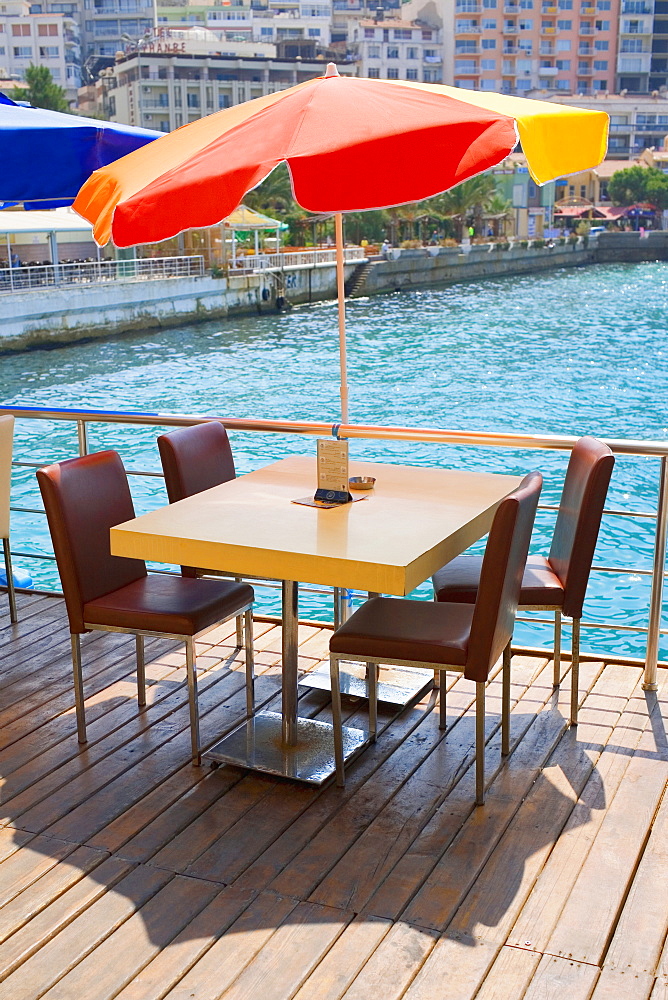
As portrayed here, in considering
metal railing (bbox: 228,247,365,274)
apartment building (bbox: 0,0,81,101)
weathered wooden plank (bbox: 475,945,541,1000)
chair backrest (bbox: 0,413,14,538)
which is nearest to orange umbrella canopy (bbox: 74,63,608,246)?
chair backrest (bbox: 0,413,14,538)

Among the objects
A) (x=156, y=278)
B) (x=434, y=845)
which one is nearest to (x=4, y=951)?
(x=434, y=845)

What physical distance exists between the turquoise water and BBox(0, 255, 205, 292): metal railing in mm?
1833

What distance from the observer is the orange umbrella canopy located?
90.8 inches

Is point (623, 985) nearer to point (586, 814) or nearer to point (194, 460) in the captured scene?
point (586, 814)

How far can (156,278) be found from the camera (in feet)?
97.2

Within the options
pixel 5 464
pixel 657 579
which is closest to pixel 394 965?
pixel 657 579

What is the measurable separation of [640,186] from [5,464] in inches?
2807

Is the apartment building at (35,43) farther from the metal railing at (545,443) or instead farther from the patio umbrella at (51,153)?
the metal railing at (545,443)

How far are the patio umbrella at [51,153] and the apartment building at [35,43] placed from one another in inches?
3239

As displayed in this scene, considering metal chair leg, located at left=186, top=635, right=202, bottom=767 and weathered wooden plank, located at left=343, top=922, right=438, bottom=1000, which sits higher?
metal chair leg, located at left=186, top=635, right=202, bottom=767

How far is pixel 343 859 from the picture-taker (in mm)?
2248

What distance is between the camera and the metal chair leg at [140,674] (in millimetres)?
3018

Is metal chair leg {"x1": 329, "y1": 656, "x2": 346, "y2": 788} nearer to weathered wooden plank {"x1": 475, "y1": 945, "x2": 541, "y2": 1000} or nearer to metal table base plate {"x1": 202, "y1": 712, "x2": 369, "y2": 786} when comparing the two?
metal table base plate {"x1": 202, "y1": 712, "x2": 369, "y2": 786}

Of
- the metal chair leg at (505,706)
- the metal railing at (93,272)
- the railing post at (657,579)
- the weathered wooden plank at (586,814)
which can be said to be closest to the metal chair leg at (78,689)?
the metal chair leg at (505,706)
